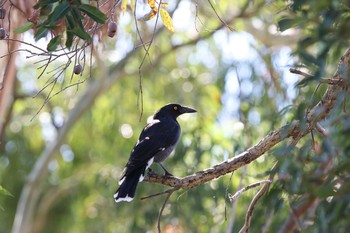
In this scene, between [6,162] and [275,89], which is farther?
[6,162]

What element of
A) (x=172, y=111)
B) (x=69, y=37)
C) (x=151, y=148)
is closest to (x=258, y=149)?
(x=69, y=37)

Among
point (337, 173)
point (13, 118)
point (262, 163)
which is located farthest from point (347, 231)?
point (13, 118)

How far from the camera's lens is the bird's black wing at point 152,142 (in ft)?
20.5

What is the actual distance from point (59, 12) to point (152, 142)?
115 inches

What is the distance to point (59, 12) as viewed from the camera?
3875 mm

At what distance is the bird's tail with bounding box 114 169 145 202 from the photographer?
5844 millimetres

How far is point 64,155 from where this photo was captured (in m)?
13.7

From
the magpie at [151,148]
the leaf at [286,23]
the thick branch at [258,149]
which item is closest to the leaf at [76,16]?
the leaf at [286,23]

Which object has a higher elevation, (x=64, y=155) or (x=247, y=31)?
(x=247, y=31)

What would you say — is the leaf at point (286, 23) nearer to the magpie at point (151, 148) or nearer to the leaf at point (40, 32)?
the leaf at point (40, 32)

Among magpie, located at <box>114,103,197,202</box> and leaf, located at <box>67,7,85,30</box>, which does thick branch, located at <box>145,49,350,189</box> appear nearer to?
magpie, located at <box>114,103,197,202</box>

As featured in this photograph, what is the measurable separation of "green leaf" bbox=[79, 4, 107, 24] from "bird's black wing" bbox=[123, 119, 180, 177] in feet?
7.62

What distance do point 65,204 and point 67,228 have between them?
0.40 metres

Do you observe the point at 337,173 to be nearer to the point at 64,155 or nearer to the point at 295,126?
the point at 295,126
